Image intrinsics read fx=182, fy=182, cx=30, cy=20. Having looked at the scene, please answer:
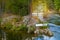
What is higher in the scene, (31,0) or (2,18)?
(31,0)

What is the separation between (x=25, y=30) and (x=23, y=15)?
2.41 meters

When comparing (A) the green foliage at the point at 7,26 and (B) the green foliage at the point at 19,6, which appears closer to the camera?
(A) the green foliage at the point at 7,26

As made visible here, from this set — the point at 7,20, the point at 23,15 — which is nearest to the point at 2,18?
the point at 7,20

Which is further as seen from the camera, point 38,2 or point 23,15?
point 38,2

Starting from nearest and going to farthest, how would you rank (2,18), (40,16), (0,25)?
1. (0,25)
2. (2,18)
3. (40,16)

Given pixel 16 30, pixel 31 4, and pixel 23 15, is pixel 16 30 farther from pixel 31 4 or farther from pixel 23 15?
pixel 31 4

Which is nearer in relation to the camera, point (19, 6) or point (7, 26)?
point (7, 26)

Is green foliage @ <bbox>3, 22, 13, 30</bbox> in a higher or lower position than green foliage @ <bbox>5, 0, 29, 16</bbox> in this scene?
lower

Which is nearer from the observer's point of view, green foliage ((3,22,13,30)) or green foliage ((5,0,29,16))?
green foliage ((3,22,13,30))

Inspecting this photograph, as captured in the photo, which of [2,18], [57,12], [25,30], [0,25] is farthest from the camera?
[57,12]

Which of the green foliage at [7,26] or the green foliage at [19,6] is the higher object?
the green foliage at [19,6]

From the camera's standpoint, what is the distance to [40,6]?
13469 mm

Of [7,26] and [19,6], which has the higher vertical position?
[19,6]

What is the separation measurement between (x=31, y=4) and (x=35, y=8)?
50 centimetres
